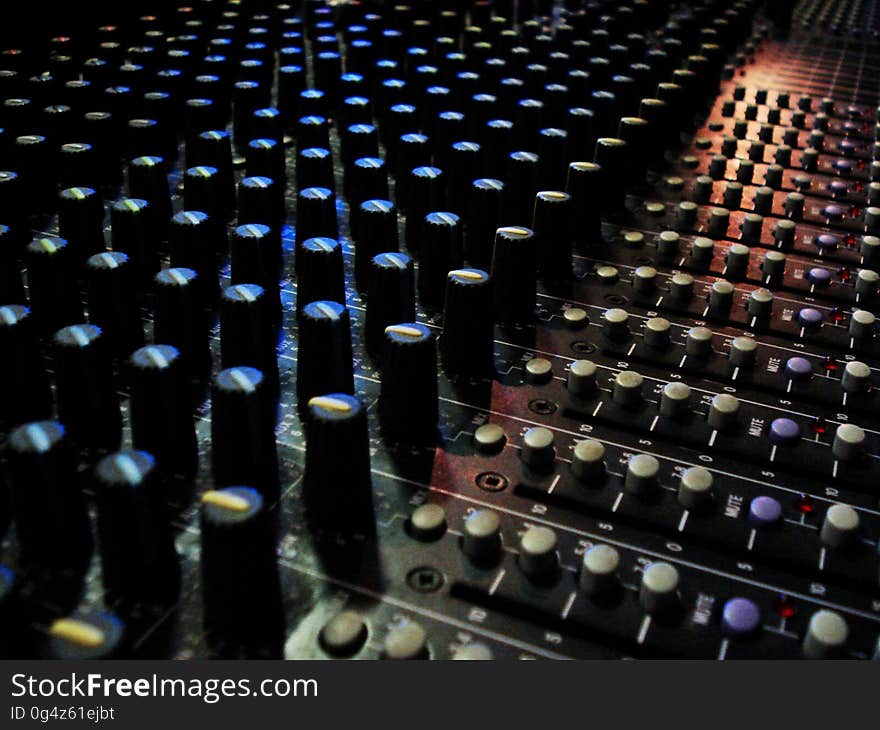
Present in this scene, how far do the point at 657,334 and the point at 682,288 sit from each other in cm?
16

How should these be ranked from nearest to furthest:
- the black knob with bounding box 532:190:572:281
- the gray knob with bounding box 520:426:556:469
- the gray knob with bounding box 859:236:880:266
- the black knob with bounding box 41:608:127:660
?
the black knob with bounding box 41:608:127:660 < the gray knob with bounding box 520:426:556:469 < the black knob with bounding box 532:190:572:281 < the gray knob with bounding box 859:236:880:266

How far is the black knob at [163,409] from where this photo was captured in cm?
94

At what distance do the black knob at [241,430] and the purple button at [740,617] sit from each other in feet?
1.52

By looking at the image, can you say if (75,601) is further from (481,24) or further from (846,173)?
(481,24)

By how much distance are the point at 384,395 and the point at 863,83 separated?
6.78 ft

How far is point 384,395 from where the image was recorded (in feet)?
3.52

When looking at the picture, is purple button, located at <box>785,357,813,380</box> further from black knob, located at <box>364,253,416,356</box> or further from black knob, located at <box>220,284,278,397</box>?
black knob, located at <box>220,284,278,397</box>

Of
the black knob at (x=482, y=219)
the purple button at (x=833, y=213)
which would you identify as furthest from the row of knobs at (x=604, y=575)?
the purple button at (x=833, y=213)

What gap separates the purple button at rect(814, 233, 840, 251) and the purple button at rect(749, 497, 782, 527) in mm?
775

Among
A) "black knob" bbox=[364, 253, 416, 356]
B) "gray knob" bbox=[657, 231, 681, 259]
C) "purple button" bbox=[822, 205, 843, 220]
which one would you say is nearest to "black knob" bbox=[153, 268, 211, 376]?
"black knob" bbox=[364, 253, 416, 356]

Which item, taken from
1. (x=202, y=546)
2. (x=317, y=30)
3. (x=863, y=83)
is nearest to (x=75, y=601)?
(x=202, y=546)

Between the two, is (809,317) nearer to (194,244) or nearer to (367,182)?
(367,182)

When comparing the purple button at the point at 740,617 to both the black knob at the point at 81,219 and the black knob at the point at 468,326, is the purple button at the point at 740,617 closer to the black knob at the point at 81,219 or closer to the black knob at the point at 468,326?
the black knob at the point at 468,326

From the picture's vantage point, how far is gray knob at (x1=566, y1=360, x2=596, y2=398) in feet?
3.82
